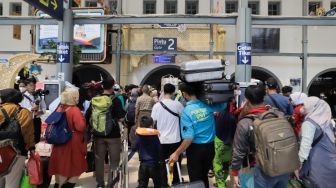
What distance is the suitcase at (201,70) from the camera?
166 inches

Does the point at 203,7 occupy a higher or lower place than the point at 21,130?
higher

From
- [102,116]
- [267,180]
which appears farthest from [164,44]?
[267,180]

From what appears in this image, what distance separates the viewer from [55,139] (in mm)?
4918

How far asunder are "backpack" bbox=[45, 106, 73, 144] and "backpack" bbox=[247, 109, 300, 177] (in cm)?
265

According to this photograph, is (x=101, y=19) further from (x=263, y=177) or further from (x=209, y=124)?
(x=263, y=177)

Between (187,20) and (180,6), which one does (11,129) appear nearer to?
(187,20)

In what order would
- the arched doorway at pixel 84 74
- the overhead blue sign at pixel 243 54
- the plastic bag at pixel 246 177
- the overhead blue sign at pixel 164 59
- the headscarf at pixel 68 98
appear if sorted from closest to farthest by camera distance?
the plastic bag at pixel 246 177 → the headscarf at pixel 68 98 → the overhead blue sign at pixel 243 54 → the overhead blue sign at pixel 164 59 → the arched doorway at pixel 84 74

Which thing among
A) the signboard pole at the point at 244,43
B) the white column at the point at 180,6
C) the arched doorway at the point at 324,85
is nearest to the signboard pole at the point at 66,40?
the signboard pole at the point at 244,43

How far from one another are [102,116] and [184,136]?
78.1 inches

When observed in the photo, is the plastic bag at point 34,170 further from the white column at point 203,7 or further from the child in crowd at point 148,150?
the white column at point 203,7

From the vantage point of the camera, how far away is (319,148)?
408 centimetres

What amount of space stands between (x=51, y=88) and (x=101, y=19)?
1.89 m

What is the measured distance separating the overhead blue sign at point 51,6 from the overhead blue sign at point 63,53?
2.01 ft

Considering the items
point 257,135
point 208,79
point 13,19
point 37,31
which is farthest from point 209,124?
point 37,31
